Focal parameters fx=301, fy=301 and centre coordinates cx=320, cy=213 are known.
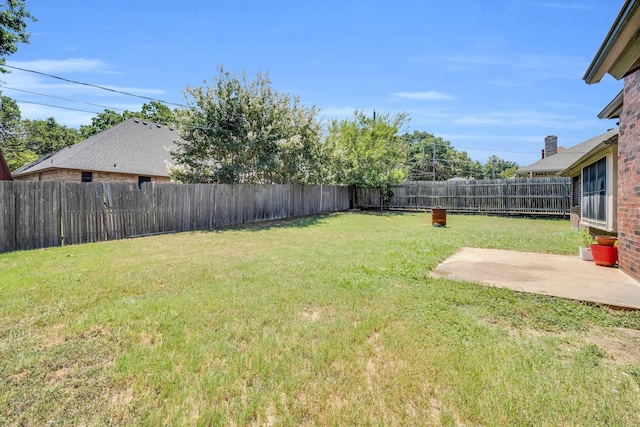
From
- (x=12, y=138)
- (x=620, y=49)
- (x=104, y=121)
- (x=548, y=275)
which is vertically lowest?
(x=548, y=275)

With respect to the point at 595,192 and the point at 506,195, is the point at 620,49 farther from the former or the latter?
the point at 506,195

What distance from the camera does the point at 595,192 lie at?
7.07 meters

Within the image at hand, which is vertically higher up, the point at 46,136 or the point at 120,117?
the point at 120,117

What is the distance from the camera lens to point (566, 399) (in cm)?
180

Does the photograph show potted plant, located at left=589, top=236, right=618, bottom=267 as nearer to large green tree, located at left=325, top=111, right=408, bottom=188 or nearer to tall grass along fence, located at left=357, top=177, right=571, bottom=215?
tall grass along fence, located at left=357, top=177, right=571, bottom=215

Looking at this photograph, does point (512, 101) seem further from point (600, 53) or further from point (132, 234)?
point (132, 234)

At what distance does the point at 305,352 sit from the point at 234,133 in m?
11.2

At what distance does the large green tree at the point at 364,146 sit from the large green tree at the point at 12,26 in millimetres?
13709

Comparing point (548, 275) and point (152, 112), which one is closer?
point (548, 275)

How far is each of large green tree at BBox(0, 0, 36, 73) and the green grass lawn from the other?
12154 mm

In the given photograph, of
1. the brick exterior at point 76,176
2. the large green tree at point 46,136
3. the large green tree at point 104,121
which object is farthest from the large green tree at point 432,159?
the large green tree at point 46,136

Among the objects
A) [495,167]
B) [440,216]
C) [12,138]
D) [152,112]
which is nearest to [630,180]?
[440,216]

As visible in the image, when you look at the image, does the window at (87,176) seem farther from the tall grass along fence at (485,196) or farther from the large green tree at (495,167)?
the large green tree at (495,167)

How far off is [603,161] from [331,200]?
42.4 ft
